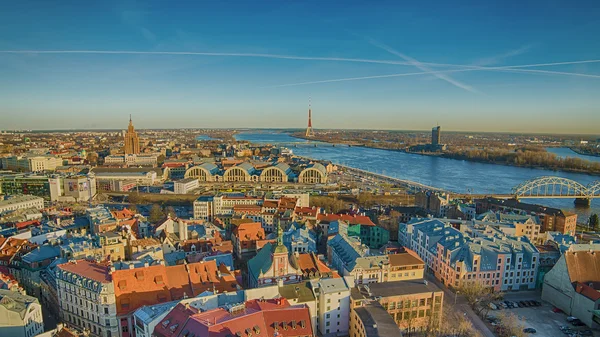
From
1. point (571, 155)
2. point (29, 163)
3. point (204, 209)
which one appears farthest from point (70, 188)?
point (571, 155)

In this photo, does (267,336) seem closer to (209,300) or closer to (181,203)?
(209,300)

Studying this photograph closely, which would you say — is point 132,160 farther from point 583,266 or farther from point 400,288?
point 583,266

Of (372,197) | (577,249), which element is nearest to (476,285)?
(577,249)

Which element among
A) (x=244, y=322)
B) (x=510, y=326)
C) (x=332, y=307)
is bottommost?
(x=510, y=326)

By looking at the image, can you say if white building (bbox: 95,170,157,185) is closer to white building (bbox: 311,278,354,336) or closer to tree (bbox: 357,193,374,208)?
tree (bbox: 357,193,374,208)

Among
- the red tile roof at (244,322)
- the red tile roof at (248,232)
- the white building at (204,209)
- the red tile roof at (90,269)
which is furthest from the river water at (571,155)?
the red tile roof at (90,269)

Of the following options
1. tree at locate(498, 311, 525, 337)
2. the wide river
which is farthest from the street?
the wide river

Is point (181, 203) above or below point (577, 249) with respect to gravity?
below
